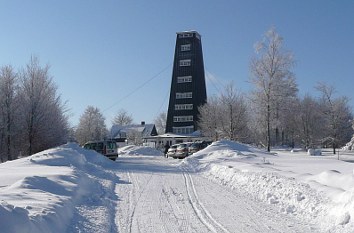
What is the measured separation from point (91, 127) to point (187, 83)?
3108 cm

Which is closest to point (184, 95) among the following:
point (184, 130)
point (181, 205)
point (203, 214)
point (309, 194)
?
point (184, 130)

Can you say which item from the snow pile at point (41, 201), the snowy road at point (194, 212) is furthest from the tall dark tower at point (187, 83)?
the snowy road at point (194, 212)

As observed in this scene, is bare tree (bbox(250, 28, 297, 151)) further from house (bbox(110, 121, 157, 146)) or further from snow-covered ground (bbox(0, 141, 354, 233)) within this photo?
house (bbox(110, 121, 157, 146))

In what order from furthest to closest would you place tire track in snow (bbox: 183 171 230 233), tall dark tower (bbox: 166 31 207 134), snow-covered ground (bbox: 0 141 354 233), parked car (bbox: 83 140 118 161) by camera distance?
tall dark tower (bbox: 166 31 207 134)
parked car (bbox: 83 140 118 161)
tire track in snow (bbox: 183 171 230 233)
snow-covered ground (bbox: 0 141 354 233)

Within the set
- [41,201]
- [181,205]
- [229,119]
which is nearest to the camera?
[41,201]

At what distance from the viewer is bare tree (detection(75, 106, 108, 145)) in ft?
319

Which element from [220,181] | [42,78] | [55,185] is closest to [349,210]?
[55,185]

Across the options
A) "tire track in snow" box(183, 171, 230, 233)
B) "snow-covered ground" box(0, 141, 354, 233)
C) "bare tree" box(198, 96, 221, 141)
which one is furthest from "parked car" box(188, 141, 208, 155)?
"tire track in snow" box(183, 171, 230, 233)

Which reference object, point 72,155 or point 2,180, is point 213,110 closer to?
point 72,155

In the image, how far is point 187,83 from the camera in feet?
263

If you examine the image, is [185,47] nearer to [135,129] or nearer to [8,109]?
→ [135,129]

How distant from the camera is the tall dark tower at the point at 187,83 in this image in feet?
262

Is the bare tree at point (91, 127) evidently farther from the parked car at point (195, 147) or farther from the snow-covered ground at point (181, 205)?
the snow-covered ground at point (181, 205)

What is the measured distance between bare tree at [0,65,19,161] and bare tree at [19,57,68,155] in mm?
792
